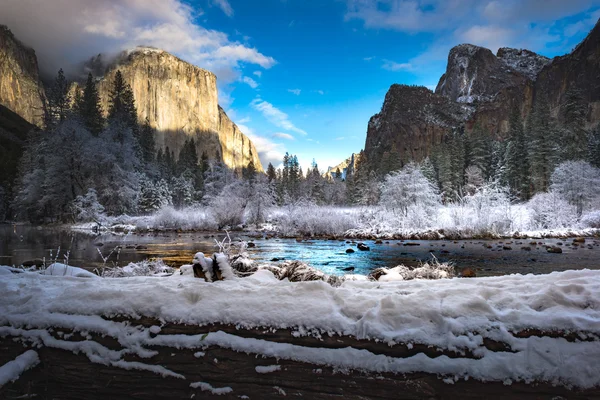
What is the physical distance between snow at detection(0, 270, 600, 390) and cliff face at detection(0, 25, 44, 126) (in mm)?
121755

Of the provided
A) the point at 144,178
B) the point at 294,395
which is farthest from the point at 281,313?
the point at 144,178

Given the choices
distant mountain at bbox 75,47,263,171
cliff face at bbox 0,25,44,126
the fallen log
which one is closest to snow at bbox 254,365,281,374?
the fallen log

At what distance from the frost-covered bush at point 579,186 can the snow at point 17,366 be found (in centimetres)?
3017

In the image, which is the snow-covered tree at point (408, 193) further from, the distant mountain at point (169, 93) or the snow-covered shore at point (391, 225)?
the distant mountain at point (169, 93)

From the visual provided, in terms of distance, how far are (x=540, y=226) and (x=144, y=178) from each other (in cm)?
3648

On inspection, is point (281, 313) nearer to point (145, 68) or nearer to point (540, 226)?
point (540, 226)

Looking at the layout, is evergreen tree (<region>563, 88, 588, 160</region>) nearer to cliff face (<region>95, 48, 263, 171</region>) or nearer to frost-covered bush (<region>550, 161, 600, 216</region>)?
frost-covered bush (<region>550, 161, 600, 216</region>)

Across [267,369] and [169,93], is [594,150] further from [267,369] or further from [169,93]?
[169,93]

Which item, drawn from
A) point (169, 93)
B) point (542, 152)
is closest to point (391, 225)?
point (542, 152)

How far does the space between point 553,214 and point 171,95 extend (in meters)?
125

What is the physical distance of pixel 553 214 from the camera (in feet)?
69.2

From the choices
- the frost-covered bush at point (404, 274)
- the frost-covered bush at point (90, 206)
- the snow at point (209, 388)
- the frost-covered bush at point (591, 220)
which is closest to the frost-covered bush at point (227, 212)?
the frost-covered bush at point (90, 206)

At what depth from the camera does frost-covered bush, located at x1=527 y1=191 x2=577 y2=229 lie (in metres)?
20.5

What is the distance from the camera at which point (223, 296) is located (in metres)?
2.23
